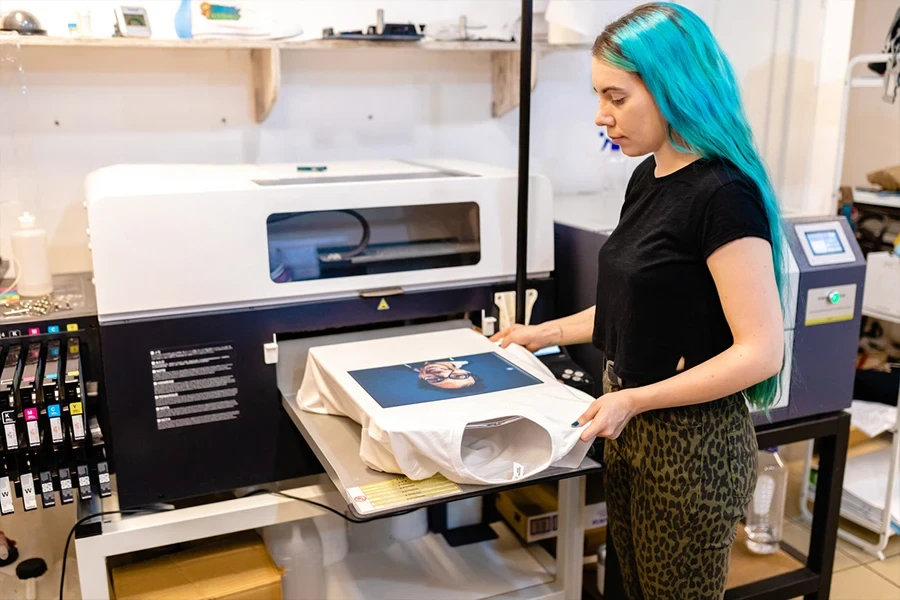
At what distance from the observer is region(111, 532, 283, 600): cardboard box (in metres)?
1.57

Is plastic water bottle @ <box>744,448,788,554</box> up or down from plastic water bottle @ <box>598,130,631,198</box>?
down

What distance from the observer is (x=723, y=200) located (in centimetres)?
112

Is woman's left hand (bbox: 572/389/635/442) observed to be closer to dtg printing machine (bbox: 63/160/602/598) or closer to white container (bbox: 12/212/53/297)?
dtg printing machine (bbox: 63/160/602/598)

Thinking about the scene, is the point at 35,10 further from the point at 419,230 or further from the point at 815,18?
the point at 815,18

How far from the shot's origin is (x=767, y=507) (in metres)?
2.14

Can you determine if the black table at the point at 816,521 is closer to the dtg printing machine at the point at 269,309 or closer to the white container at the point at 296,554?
the dtg printing machine at the point at 269,309

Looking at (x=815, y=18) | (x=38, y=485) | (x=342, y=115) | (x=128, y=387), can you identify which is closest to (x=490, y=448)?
(x=128, y=387)

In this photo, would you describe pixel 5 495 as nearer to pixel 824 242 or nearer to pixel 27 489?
pixel 27 489

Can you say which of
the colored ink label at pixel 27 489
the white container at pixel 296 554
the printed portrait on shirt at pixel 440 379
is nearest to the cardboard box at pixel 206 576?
the white container at pixel 296 554

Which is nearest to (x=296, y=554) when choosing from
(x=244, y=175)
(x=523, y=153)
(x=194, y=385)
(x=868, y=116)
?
(x=194, y=385)

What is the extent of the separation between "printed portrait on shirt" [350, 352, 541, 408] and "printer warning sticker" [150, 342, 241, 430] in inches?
10.6

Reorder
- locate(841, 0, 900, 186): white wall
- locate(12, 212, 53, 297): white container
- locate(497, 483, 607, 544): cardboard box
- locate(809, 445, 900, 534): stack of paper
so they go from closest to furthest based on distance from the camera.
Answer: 1. locate(12, 212, 53, 297): white container
2. locate(497, 483, 607, 544): cardboard box
3. locate(809, 445, 900, 534): stack of paper
4. locate(841, 0, 900, 186): white wall

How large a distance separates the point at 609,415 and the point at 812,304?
74 cm

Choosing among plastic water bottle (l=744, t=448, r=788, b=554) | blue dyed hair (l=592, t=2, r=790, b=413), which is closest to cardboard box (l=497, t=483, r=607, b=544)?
plastic water bottle (l=744, t=448, r=788, b=554)
